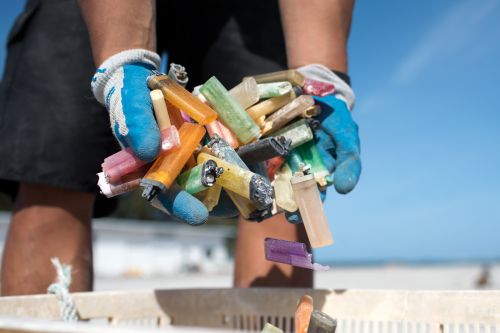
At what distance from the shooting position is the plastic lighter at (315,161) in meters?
1.31

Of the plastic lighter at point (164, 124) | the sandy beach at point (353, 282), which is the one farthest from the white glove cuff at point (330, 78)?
the sandy beach at point (353, 282)

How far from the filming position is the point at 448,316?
1.41 m

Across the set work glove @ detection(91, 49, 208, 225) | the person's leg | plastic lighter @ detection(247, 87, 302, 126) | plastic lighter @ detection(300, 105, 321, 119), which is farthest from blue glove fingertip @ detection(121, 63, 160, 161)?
the person's leg

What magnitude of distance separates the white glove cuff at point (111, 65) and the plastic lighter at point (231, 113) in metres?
0.17

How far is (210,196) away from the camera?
46.1 inches

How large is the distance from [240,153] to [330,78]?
1.28 ft

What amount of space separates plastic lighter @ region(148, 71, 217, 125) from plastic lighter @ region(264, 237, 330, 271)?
1.05ft

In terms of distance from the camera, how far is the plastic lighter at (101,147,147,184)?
3.68 ft

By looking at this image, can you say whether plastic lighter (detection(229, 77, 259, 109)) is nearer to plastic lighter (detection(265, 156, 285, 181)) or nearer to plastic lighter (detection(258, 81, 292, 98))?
plastic lighter (detection(258, 81, 292, 98))

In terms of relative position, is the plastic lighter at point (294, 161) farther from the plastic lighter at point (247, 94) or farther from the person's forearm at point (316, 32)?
the person's forearm at point (316, 32)

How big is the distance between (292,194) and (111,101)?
44cm

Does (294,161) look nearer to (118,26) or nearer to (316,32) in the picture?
(316,32)

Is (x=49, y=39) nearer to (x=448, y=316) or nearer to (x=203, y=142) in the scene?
(x=203, y=142)

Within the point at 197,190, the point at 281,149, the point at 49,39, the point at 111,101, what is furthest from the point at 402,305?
the point at 49,39
